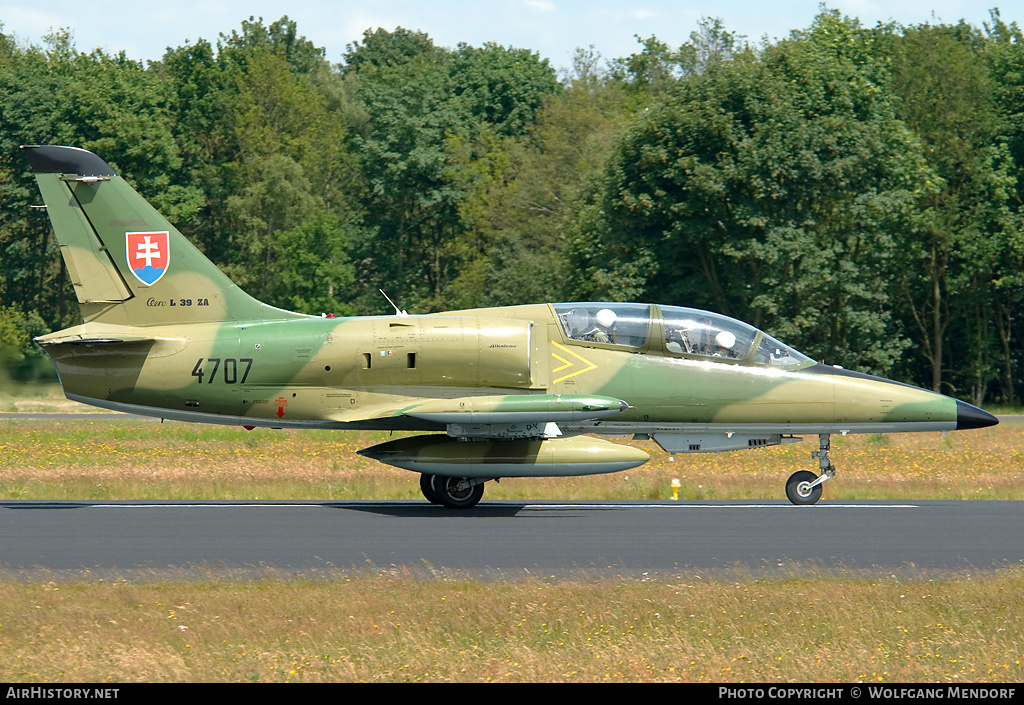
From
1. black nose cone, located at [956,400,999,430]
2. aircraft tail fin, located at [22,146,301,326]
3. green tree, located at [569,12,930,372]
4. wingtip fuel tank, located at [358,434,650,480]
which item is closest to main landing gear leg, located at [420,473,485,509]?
wingtip fuel tank, located at [358,434,650,480]

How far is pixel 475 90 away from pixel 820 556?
69.7 meters

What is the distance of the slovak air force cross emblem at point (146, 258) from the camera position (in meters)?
16.9

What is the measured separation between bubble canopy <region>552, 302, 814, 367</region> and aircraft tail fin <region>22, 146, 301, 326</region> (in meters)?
4.51

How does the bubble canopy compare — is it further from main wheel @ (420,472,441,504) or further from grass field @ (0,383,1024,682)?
grass field @ (0,383,1024,682)

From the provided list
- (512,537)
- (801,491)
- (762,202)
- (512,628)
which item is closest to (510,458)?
(512,537)

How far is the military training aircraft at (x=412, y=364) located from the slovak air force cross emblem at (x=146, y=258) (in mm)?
30

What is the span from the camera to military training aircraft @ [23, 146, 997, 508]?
16.4 meters

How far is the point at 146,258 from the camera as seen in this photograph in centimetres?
1695

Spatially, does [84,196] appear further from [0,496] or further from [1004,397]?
[1004,397]

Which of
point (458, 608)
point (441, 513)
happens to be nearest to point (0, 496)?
point (441, 513)

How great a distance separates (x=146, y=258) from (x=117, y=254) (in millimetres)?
420

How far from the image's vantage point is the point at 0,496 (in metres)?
18.4

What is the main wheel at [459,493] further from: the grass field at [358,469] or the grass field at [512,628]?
the grass field at [512,628]

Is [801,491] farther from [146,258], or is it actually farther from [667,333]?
[146,258]
